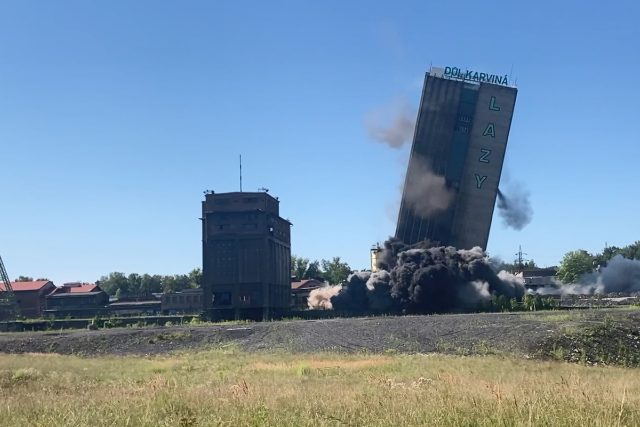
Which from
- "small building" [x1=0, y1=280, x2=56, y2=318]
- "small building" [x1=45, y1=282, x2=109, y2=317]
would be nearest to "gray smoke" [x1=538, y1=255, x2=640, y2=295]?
"small building" [x1=45, y1=282, x2=109, y2=317]

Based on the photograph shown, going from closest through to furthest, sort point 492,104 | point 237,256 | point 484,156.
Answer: point 492,104 → point 484,156 → point 237,256

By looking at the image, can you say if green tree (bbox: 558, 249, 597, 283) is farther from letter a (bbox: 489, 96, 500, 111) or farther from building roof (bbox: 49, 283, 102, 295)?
building roof (bbox: 49, 283, 102, 295)

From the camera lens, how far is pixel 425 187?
86.2 meters

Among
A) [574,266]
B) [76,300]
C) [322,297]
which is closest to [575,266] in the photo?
[574,266]

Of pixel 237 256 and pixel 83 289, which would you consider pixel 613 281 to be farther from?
pixel 83 289

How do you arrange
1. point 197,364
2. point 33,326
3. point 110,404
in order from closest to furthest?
point 110,404 → point 197,364 → point 33,326

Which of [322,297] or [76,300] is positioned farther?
[76,300]

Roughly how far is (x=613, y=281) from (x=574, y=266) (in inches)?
1286

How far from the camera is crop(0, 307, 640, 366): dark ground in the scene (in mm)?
35188

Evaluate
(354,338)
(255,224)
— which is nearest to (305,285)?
(255,224)

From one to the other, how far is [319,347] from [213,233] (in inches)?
2362

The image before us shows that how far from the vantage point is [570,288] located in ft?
388

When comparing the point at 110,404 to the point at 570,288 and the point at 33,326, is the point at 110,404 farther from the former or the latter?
the point at 570,288

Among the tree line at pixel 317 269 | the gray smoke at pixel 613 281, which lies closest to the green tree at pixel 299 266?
the tree line at pixel 317 269
